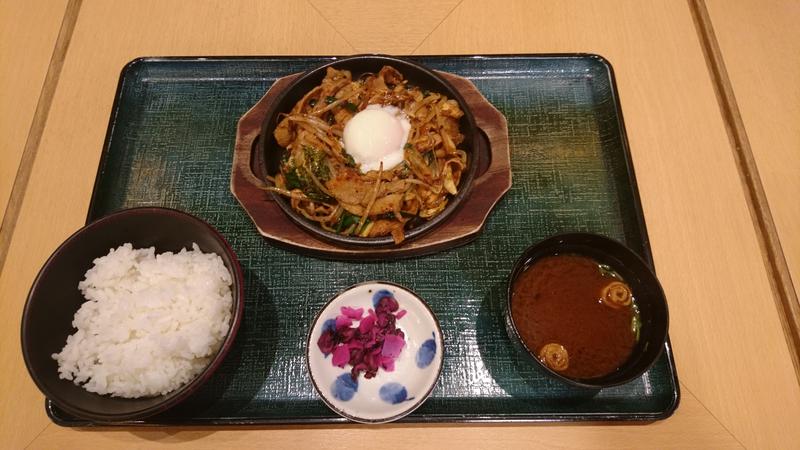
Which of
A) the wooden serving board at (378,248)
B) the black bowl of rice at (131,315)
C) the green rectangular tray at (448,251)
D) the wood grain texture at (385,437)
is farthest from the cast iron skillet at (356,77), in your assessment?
the wood grain texture at (385,437)

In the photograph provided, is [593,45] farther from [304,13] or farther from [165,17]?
[165,17]

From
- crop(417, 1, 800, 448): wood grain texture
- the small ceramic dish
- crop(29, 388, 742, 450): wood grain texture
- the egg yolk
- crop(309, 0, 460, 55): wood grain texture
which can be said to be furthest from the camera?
crop(309, 0, 460, 55): wood grain texture

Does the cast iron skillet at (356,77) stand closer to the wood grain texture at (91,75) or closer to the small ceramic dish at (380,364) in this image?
the small ceramic dish at (380,364)

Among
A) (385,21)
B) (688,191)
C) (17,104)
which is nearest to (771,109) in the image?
(688,191)

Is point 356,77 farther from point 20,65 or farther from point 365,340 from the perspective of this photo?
point 20,65

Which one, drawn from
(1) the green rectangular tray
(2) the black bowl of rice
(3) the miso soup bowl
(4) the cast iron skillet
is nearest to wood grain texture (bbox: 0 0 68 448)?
(1) the green rectangular tray

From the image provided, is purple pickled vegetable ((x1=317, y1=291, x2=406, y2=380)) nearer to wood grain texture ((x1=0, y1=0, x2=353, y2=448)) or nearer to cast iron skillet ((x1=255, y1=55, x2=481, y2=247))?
cast iron skillet ((x1=255, y1=55, x2=481, y2=247))

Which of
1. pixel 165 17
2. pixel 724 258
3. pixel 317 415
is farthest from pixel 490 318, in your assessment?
pixel 165 17
